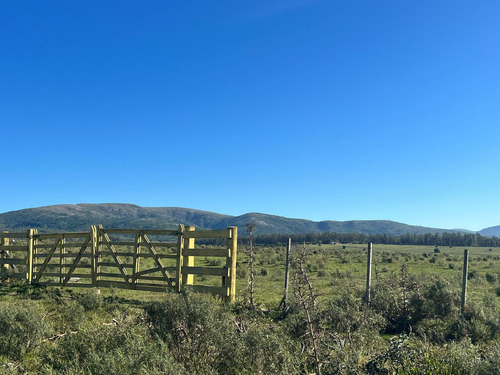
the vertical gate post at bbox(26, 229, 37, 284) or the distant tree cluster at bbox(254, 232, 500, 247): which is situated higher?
the vertical gate post at bbox(26, 229, 37, 284)

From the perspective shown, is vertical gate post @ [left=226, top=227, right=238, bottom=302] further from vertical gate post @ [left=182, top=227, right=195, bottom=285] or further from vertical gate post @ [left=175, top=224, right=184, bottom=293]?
vertical gate post @ [left=175, top=224, right=184, bottom=293]

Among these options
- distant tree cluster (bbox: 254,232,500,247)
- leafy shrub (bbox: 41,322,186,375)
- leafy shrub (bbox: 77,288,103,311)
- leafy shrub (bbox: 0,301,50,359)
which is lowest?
distant tree cluster (bbox: 254,232,500,247)

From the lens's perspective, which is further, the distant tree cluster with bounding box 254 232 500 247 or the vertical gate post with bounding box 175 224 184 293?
the distant tree cluster with bounding box 254 232 500 247

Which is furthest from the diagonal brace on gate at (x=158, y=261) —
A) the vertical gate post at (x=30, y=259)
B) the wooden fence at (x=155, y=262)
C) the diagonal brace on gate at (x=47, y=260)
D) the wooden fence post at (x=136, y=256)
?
the vertical gate post at (x=30, y=259)

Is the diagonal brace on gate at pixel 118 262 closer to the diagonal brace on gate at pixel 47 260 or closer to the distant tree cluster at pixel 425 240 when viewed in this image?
the diagonal brace on gate at pixel 47 260

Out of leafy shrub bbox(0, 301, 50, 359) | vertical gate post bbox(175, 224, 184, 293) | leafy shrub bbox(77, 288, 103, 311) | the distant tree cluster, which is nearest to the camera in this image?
leafy shrub bbox(0, 301, 50, 359)

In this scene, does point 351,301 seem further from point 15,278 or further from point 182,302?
point 15,278

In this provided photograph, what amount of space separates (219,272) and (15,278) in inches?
393

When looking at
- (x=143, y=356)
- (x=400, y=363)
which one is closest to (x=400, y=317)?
(x=400, y=363)

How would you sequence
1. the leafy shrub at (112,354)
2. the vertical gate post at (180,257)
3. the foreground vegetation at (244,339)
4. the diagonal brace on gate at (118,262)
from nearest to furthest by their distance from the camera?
the leafy shrub at (112,354) → the foreground vegetation at (244,339) → the vertical gate post at (180,257) → the diagonal brace on gate at (118,262)

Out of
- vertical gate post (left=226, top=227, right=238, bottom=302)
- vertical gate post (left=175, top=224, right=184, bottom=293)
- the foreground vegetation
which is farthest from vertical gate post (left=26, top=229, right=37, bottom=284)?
vertical gate post (left=226, top=227, right=238, bottom=302)

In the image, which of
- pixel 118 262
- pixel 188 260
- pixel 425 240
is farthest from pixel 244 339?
pixel 425 240

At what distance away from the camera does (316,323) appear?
27.0 ft

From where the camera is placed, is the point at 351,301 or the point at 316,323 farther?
the point at 351,301
